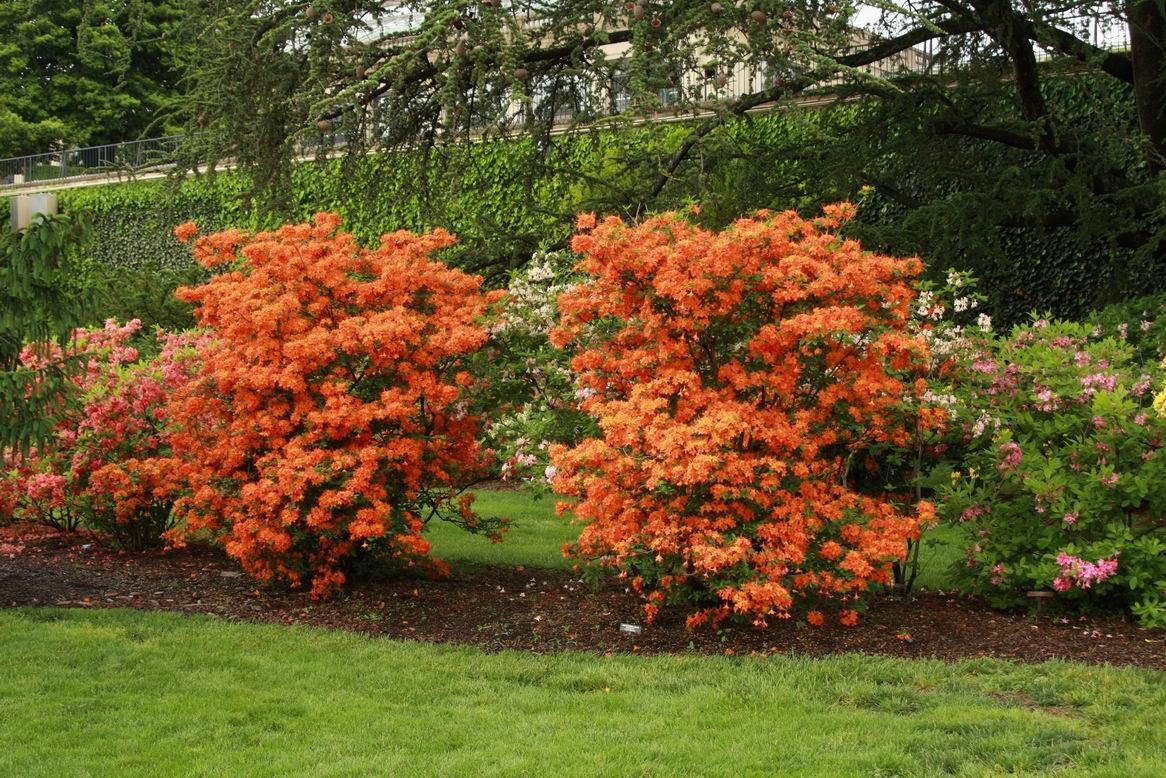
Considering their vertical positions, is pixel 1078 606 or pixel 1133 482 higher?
pixel 1133 482

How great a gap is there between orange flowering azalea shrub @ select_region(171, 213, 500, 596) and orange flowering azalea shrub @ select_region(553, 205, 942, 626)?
1.28 metres

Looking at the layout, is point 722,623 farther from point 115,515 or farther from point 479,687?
point 115,515

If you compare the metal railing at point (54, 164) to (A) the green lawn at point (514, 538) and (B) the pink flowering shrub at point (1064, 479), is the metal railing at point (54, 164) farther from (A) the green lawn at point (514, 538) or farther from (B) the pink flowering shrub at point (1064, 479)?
(B) the pink flowering shrub at point (1064, 479)

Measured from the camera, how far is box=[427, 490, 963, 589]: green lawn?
31.2ft

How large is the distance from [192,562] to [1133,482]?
6661mm

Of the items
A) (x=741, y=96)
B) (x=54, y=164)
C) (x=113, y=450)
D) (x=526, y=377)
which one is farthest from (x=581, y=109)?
(x=54, y=164)

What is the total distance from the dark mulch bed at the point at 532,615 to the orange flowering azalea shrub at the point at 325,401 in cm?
32

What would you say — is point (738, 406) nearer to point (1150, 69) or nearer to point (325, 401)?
point (325, 401)

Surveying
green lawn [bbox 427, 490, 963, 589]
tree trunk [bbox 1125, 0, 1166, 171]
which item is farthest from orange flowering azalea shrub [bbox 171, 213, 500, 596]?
tree trunk [bbox 1125, 0, 1166, 171]

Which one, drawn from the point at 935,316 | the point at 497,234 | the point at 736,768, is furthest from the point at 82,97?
the point at 736,768

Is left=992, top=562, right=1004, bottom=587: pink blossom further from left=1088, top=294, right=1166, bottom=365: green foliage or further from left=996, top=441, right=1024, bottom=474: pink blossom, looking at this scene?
left=1088, top=294, right=1166, bottom=365: green foliage

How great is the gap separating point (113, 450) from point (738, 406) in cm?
538

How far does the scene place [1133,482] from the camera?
6.79 m

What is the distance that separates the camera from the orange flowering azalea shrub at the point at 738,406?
634 centimetres
